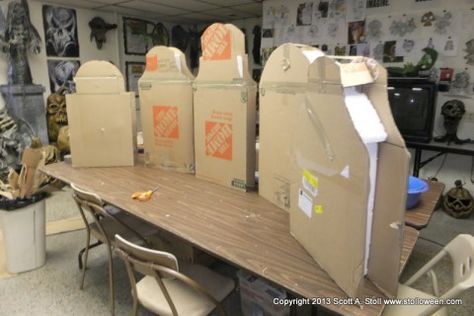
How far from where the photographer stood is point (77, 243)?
9.21 feet

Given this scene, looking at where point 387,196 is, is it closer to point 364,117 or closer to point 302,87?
point 364,117

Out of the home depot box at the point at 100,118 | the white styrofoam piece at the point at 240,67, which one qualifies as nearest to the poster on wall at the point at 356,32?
the white styrofoam piece at the point at 240,67

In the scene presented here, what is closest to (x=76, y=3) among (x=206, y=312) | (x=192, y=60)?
(x=192, y=60)

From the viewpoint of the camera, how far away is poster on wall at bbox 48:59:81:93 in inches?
178

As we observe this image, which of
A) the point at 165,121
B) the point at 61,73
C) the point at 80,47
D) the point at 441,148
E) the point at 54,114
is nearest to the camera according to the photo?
the point at 165,121

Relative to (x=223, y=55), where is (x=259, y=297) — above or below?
below

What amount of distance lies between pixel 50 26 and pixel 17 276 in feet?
11.5

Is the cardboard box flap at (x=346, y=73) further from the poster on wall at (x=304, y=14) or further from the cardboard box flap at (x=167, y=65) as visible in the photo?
the poster on wall at (x=304, y=14)

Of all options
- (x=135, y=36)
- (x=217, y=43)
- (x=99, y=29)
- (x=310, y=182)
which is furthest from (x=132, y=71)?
(x=310, y=182)

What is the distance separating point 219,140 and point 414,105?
242 centimetres

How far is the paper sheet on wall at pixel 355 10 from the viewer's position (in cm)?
377

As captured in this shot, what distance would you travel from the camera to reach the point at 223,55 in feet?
5.63

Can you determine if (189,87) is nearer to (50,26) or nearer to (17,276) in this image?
(17,276)

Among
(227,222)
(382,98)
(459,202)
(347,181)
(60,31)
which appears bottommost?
(459,202)
